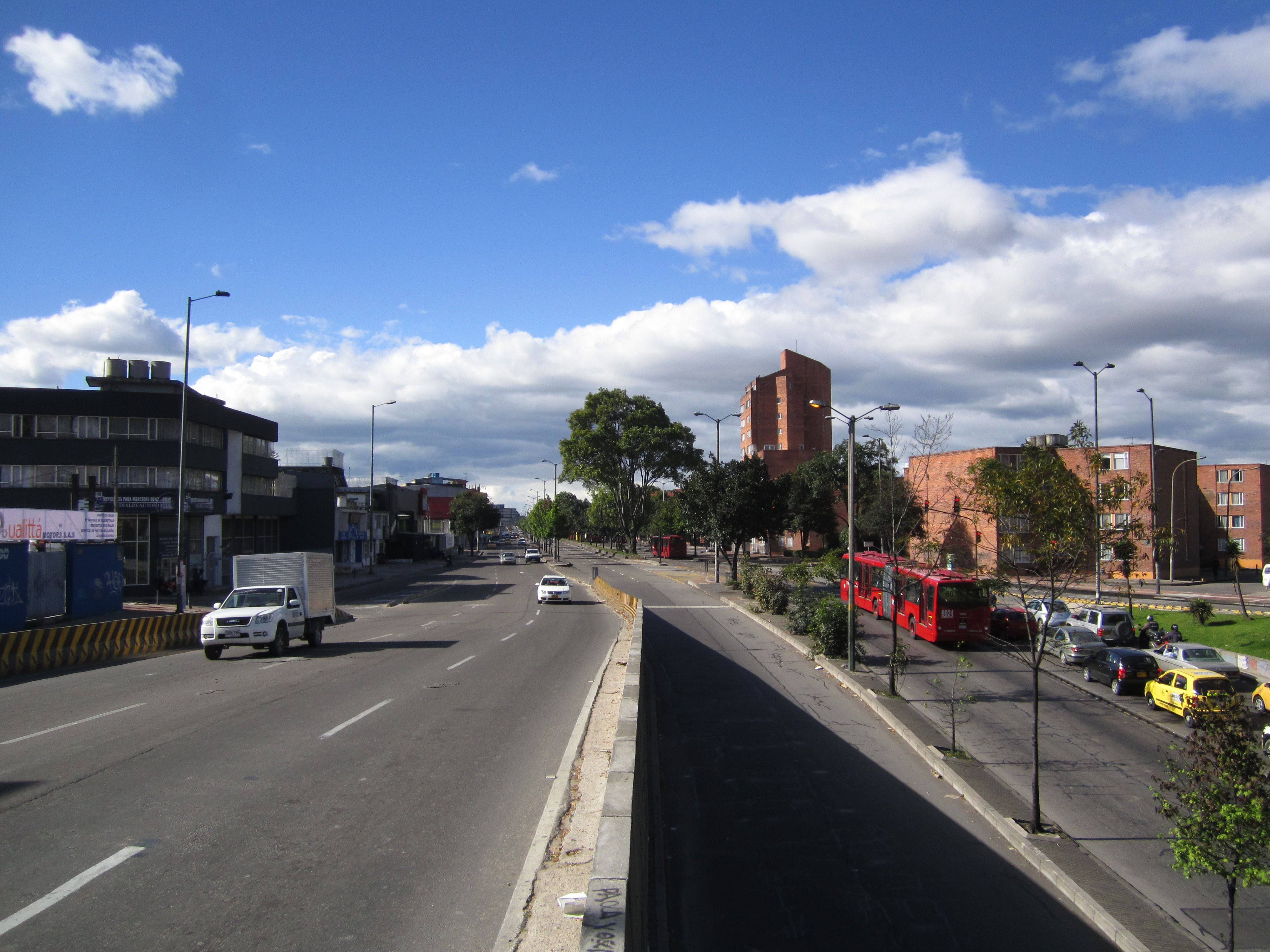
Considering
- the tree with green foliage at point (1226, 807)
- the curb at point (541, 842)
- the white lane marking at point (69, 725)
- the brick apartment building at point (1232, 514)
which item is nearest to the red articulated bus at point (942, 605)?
the curb at point (541, 842)

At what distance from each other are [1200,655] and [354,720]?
22.3m

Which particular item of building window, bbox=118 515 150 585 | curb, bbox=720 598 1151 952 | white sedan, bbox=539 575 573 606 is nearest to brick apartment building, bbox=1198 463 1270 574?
white sedan, bbox=539 575 573 606

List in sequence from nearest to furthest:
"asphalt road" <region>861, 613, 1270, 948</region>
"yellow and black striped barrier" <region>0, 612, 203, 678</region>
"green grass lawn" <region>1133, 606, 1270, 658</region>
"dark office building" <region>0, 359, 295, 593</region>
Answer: "asphalt road" <region>861, 613, 1270, 948</region> → "yellow and black striped barrier" <region>0, 612, 203, 678</region> → "green grass lawn" <region>1133, 606, 1270, 658</region> → "dark office building" <region>0, 359, 295, 593</region>

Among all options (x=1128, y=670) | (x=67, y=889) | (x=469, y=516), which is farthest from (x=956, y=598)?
(x=469, y=516)

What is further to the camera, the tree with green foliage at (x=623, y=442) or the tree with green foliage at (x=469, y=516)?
the tree with green foliage at (x=469, y=516)

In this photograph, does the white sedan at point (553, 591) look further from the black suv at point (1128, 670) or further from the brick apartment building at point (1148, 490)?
the black suv at point (1128, 670)

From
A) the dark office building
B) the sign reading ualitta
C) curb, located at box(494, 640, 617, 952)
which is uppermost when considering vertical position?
the dark office building

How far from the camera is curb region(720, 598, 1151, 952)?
294 inches

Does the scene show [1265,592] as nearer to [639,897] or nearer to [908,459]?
[908,459]

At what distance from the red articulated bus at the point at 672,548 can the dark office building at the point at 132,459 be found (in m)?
49.3

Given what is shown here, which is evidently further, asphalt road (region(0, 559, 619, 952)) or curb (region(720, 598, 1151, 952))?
curb (region(720, 598, 1151, 952))

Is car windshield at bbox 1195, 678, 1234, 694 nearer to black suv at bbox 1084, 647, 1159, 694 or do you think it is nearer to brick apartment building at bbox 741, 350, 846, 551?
black suv at bbox 1084, 647, 1159, 694

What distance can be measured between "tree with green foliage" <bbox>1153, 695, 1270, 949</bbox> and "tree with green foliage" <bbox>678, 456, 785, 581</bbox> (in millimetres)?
41168

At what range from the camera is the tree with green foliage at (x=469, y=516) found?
412 feet
